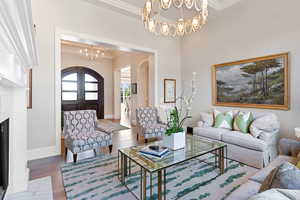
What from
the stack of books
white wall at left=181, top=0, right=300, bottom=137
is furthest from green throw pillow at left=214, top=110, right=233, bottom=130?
the stack of books

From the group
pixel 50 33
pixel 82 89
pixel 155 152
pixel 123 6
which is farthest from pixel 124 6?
pixel 82 89

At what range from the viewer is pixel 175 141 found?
2.10m

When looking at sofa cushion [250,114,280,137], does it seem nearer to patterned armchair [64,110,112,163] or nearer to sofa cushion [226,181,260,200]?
sofa cushion [226,181,260,200]

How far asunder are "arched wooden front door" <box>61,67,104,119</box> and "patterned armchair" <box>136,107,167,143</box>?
4.40 m

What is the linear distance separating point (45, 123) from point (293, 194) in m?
3.66

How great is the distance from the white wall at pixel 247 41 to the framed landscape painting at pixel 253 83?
0.39 ft

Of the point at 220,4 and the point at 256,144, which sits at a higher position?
the point at 220,4

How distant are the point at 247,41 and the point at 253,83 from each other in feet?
3.22

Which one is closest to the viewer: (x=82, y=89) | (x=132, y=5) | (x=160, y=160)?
(x=160, y=160)

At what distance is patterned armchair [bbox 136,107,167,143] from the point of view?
3615 millimetres

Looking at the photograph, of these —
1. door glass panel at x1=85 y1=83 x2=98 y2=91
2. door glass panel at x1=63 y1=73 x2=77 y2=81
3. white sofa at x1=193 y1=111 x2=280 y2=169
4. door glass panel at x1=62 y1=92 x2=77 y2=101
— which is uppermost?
door glass panel at x1=63 y1=73 x2=77 y2=81

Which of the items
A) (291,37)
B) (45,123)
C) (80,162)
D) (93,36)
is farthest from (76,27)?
(291,37)

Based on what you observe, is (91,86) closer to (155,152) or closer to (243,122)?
(155,152)

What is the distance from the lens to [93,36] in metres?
3.56
